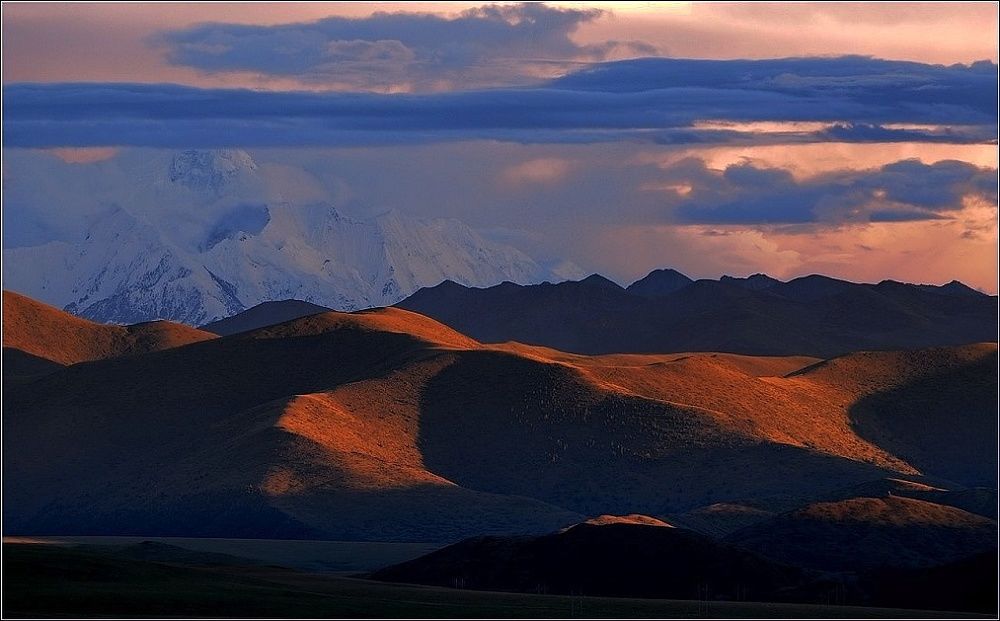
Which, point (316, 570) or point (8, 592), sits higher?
point (8, 592)

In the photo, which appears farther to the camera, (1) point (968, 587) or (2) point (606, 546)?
(2) point (606, 546)

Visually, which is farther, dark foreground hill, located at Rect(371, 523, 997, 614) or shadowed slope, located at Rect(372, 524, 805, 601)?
shadowed slope, located at Rect(372, 524, 805, 601)

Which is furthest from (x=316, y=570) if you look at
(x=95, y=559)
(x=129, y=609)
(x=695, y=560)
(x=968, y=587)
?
(x=129, y=609)

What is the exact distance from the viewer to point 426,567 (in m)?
169

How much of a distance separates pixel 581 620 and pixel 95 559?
38.5m

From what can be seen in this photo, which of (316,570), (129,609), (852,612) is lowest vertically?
(316,570)

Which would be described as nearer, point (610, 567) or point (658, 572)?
point (658, 572)

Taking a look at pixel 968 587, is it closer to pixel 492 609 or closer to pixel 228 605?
pixel 492 609

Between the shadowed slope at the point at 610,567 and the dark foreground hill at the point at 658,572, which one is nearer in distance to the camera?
the dark foreground hill at the point at 658,572

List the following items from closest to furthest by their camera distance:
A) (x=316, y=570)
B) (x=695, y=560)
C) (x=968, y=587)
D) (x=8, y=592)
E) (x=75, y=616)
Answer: (x=75, y=616) → (x=8, y=592) → (x=968, y=587) → (x=695, y=560) → (x=316, y=570)

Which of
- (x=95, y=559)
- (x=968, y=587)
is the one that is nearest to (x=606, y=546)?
(x=968, y=587)

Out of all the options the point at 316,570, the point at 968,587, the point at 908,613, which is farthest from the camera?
the point at 316,570

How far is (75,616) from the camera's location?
105m

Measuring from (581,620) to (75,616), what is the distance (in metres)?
31.0
